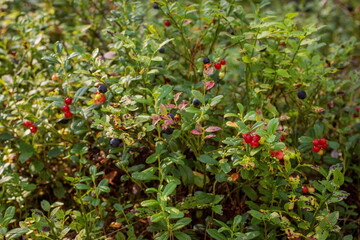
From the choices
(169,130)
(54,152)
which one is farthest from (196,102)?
(54,152)

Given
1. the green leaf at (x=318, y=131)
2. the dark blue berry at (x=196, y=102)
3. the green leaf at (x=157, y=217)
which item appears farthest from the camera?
the green leaf at (x=318, y=131)

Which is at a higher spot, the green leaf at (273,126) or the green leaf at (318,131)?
the green leaf at (273,126)

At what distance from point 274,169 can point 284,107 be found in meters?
0.80

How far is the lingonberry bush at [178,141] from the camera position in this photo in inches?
67.2

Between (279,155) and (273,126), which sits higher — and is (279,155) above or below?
below

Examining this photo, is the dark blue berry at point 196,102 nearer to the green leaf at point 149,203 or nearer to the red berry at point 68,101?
the green leaf at point 149,203

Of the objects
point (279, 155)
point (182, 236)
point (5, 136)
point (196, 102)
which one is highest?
point (196, 102)

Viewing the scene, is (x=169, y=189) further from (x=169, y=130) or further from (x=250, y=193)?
(x=250, y=193)

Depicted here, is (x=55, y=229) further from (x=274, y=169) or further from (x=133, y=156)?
(x=274, y=169)

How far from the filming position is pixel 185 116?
179cm

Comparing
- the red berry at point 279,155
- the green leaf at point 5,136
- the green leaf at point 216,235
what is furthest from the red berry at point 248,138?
the green leaf at point 5,136

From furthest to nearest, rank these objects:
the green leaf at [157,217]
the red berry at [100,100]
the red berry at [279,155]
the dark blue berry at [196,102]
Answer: the red berry at [100,100] → the dark blue berry at [196,102] → the red berry at [279,155] → the green leaf at [157,217]

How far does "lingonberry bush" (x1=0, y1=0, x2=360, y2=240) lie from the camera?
1.71m

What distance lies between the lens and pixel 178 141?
200 centimetres
